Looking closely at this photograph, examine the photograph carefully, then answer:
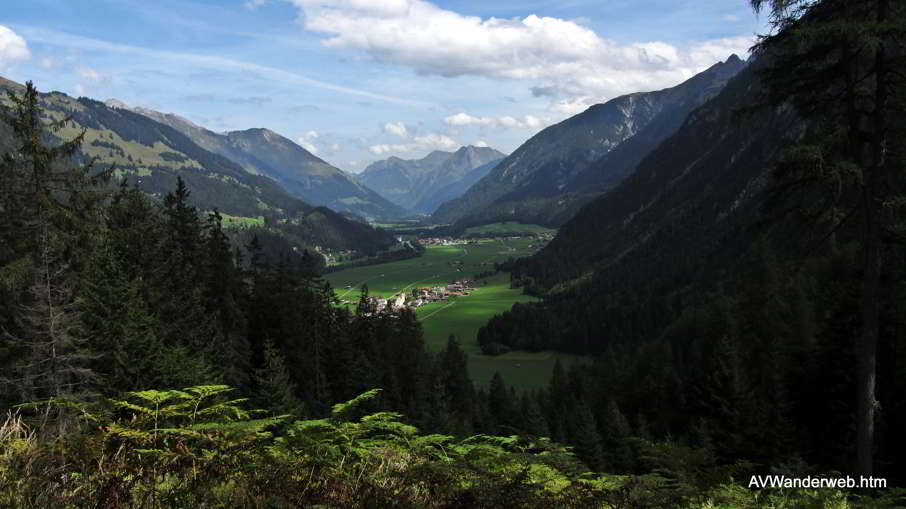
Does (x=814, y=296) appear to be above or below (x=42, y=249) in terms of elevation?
below

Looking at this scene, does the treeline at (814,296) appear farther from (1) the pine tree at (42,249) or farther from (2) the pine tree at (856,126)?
(1) the pine tree at (42,249)

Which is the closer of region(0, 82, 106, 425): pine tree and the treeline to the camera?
the treeline

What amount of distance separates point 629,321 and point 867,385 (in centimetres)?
11261

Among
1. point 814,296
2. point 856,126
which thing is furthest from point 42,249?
point 814,296

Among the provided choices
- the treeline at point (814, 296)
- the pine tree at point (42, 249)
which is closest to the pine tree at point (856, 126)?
the treeline at point (814, 296)

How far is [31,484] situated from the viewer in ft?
19.7

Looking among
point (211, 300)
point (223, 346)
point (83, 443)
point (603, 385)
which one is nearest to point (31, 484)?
point (83, 443)

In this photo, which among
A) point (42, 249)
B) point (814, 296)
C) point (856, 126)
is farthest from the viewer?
point (814, 296)

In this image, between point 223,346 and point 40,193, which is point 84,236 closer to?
point 40,193

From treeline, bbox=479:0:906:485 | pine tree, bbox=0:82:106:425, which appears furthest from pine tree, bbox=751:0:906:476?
pine tree, bbox=0:82:106:425

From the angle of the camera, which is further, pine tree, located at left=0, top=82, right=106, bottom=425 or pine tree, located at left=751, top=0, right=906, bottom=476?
pine tree, located at left=0, top=82, right=106, bottom=425

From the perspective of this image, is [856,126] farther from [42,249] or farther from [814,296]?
[814,296]

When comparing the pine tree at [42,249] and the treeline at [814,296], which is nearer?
the treeline at [814,296]

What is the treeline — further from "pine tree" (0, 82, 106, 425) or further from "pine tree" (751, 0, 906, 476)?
"pine tree" (0, 82, 106, 425)
